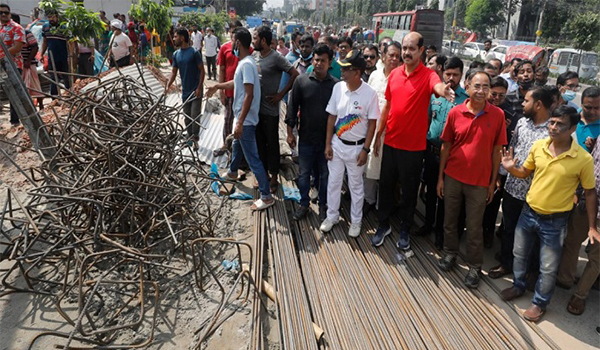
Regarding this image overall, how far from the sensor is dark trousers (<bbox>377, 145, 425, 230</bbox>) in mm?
3254

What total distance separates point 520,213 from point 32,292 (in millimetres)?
3894

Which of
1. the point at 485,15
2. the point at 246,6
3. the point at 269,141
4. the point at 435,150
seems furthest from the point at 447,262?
the point at 246,6

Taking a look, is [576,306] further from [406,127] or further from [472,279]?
[406,127]

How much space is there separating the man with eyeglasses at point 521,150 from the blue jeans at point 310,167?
166 cm

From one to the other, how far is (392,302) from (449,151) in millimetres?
1343

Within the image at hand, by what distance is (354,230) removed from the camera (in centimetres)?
358

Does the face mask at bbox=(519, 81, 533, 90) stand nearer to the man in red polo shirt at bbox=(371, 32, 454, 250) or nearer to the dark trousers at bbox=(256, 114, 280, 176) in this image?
the man in red polo shirt at bbox=(371, 32, 454, 250)

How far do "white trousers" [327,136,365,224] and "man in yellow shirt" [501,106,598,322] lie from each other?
47.8 inches

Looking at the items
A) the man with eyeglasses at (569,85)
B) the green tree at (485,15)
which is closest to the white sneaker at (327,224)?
the man with eyeglasses at (569,85)

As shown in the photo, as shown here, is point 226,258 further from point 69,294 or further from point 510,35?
point 510,35

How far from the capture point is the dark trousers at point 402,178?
128 inches

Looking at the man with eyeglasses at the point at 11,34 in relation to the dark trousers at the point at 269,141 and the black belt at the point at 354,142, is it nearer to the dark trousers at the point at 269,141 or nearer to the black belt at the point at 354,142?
the dark trousers at the point at 269,141

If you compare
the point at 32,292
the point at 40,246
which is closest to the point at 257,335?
the point at 32,292

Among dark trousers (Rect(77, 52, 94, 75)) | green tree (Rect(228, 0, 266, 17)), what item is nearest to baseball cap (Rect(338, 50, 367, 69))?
dark trousers (Rect(77, 52, 94, 75))
